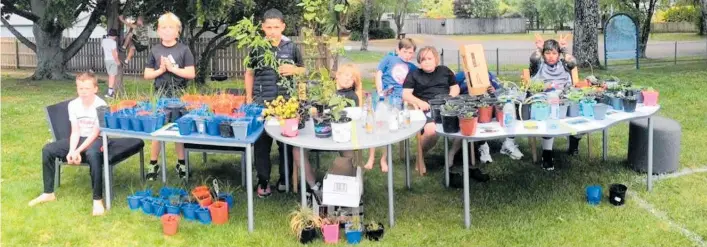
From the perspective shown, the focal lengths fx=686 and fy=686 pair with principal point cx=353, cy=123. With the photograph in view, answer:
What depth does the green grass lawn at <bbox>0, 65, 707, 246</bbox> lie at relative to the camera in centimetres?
474

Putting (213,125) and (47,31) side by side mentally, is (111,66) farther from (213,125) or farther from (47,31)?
(213,125)

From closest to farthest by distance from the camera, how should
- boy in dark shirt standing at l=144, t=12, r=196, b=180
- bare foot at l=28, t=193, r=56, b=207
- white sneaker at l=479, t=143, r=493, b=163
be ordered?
bare foot at l=28, t=193, r=56, b=207 → boy in dark shirt standing at l=144, t=12, r=196, b=180 → white sneaker at l=479, t=143, r=493, b=163

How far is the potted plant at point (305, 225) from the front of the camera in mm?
4633

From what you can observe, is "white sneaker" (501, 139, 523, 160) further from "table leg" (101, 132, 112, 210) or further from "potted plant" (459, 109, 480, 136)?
"table leg" (101, 132, 112, 210)

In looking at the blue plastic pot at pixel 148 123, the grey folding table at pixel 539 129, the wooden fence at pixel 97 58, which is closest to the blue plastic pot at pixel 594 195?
the grey folding table at pixel 539 129

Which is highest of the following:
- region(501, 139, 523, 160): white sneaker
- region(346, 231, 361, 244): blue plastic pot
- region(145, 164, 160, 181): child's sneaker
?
region(501, 139, 523, 160): white sneaker

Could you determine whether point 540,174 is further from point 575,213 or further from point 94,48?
point 94,48

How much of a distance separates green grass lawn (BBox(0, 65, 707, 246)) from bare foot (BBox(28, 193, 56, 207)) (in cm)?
7

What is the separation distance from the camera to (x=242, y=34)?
5.41m

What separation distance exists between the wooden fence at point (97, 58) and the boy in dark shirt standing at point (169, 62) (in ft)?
33.6

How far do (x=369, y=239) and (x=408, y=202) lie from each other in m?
0.99

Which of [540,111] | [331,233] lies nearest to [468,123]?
[540,111]

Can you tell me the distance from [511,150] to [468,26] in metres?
39.4

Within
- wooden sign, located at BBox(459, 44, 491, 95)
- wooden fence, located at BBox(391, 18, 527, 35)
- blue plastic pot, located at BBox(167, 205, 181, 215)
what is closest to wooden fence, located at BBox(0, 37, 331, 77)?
wooden sign, located at BBox(459, 44, 491, 95)
